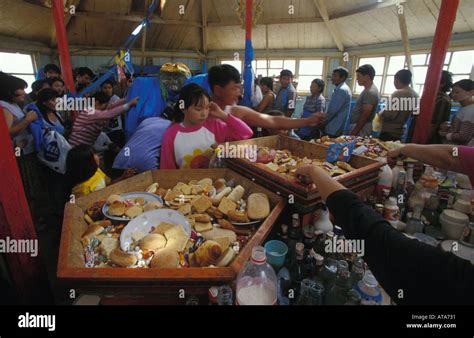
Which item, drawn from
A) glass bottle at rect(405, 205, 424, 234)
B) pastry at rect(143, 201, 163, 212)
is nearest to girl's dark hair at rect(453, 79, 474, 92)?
glass bottle at rect(405, 205, 424, 234)

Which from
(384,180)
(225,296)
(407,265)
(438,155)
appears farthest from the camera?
(384,180)

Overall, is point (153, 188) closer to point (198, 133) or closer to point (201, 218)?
point (201, 218)

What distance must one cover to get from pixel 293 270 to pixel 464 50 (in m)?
8.65

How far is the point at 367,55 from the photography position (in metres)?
9.23

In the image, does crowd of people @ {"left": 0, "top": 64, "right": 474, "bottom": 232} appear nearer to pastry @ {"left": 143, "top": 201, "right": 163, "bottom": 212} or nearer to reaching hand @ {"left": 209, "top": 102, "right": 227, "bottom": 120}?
reaching hand @ {"left": 209, "top": 102, "right": 227, "bottom": 120}

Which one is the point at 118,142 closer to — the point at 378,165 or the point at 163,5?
the point at 378,165

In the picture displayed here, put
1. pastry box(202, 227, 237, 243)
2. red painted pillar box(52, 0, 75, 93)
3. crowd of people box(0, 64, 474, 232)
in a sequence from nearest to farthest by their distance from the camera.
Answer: pastry box(202, 227, 237, 243)
crowd of people box(0, 64, 474, 232)
red painted pillar box(52, 0, 75, 93)

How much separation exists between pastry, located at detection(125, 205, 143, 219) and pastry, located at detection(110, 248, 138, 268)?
32 cm

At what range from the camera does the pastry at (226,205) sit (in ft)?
4.76

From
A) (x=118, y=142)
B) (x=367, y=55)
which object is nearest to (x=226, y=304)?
(x=118, y=142)

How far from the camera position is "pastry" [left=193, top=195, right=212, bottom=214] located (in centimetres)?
147

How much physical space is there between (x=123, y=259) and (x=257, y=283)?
0.57 m

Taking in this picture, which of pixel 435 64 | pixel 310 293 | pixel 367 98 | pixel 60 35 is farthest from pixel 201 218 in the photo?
pixel 60 35

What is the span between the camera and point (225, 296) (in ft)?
3.14
